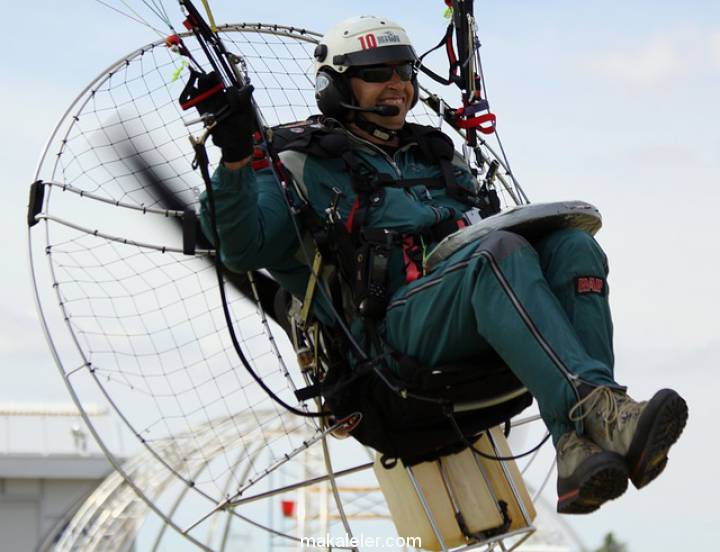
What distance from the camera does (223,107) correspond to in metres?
4.69

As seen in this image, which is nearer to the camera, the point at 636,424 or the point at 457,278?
the point at 636,424

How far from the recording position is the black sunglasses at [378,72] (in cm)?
581

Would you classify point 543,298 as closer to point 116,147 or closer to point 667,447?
point 667,447

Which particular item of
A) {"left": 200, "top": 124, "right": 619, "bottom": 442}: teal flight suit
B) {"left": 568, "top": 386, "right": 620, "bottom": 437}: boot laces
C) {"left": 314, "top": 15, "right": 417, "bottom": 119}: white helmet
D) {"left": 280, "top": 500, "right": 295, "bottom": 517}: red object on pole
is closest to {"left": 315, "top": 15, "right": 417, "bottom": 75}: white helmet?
{"left": 314, "top": 15, "right": 417, "bottom": 119}: white helmet

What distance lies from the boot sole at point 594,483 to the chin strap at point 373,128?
6.41ft

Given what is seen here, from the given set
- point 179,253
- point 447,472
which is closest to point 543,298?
point 447,472

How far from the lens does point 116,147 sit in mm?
6293

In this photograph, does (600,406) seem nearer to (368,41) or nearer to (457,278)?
(457,278)

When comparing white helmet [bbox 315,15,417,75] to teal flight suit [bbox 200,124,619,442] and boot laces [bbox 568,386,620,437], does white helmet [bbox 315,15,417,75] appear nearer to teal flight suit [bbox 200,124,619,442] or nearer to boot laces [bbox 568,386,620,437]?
teal flight suit [bbox 200,124,619,442]

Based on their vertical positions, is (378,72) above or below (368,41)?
below

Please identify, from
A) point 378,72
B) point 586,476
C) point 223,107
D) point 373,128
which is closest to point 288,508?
point 373,128

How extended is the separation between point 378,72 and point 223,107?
1.29m

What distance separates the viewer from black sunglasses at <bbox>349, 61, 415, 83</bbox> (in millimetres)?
5812

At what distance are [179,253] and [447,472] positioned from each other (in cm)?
155
